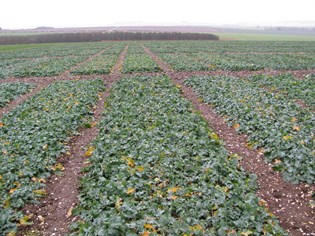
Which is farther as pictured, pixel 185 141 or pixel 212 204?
pixel 185 141

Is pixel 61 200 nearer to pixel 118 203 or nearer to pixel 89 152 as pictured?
pixel 118 203

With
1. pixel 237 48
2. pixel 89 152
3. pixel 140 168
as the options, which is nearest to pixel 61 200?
pixel 140 168

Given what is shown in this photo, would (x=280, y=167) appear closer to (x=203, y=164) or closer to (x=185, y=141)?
(x=203, y=164)

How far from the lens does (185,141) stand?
8953 mm

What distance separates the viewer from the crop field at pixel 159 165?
577cm

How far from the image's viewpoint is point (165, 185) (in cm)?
684

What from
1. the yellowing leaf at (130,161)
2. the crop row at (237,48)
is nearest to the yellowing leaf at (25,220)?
the yellowing leaf at (130,161)

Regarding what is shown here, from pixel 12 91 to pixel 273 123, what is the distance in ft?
49.2

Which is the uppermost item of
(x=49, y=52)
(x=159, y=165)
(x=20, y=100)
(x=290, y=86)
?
(x=49, y=52)

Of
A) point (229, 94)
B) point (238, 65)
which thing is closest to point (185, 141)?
point (229, 94)

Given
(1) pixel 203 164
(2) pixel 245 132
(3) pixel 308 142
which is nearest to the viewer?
(1) pixel 203 164

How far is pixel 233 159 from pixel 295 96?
345 inches

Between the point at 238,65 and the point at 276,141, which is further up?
the point at 238,65

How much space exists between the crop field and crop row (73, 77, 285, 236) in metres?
0.03
